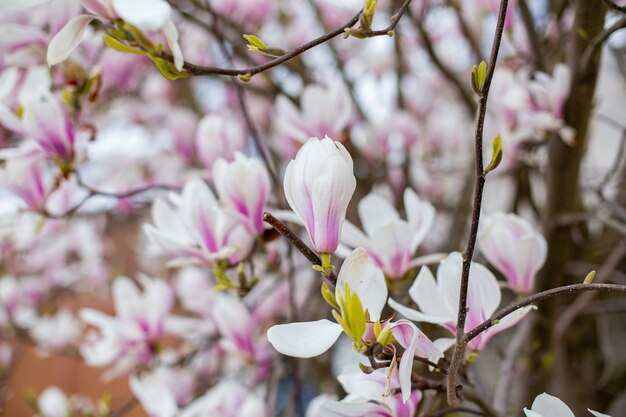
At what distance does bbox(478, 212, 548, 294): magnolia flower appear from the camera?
0.52 metres

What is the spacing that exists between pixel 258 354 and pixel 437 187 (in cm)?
77

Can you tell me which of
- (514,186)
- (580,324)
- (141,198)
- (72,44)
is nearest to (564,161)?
(514,186)

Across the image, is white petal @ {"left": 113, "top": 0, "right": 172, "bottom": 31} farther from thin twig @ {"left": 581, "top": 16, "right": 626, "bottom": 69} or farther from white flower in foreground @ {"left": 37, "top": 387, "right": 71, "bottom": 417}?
white flower in foreground @ {"left": 37, "top": 387, "right": 71, "bottom": 417}

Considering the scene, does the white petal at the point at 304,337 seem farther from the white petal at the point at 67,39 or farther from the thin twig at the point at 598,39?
the thin twig at the point at 598,39

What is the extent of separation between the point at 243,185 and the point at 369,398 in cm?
22

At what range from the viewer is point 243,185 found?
522mm

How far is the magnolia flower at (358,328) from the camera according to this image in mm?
354

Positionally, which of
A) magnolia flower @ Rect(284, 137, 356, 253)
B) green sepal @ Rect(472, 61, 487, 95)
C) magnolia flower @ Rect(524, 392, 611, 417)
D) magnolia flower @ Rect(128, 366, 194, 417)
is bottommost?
magnolia flower @ Rect(128, 366, 194, 417)

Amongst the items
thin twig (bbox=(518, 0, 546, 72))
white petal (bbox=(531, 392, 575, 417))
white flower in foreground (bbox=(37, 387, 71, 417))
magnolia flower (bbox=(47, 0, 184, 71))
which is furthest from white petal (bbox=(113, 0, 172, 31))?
white flower in foreground (bbox=(37, 387, 71, 417))

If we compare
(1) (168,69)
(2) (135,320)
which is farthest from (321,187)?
(2) (135,320)

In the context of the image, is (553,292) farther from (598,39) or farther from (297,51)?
(598,39)

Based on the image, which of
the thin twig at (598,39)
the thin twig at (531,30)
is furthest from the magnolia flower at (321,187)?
the thin twig at (531,30)

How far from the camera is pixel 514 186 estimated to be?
42.6 inches

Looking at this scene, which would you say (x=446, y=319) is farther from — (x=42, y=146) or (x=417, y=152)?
(x=417, y=152)
